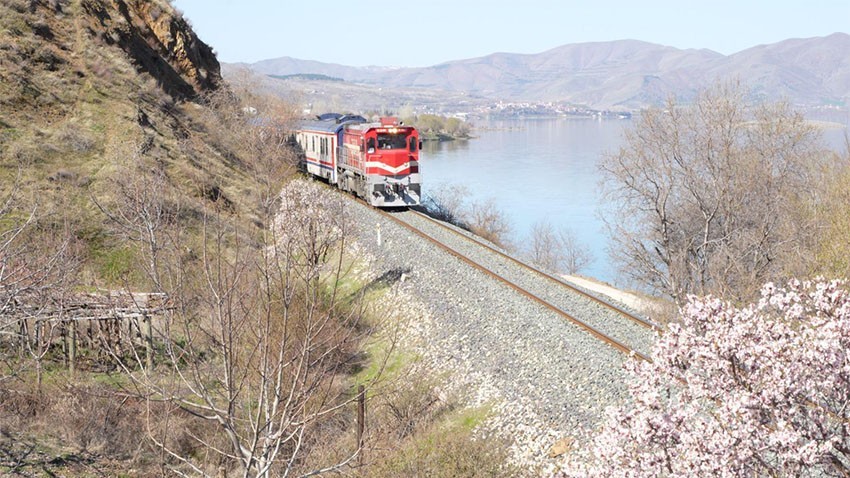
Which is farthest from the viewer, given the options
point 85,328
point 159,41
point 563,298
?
point 159,41

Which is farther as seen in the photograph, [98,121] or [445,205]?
[445,205]

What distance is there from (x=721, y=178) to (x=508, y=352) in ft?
70.0

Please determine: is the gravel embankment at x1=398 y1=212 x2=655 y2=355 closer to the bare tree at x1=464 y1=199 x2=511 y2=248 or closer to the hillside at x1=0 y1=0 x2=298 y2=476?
the hillside at x1=0 y1=0 x2=298 y2=476

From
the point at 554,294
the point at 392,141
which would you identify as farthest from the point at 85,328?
the point at 392,141

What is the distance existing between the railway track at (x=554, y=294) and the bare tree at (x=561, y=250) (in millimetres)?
25556

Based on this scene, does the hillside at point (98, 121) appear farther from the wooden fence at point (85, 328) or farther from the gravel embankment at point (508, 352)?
the gravel embankment at point (508, 352)

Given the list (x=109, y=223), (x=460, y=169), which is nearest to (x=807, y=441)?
(x=109, y=223)

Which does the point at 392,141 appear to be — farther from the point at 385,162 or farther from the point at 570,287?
the point at 570,287

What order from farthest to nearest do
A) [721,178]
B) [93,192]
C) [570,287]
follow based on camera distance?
[721,178], [93,192], [570,287]

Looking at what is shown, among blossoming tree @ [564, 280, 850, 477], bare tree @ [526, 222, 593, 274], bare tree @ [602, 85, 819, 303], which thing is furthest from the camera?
bare tree @ [526, 222, 593, 274]

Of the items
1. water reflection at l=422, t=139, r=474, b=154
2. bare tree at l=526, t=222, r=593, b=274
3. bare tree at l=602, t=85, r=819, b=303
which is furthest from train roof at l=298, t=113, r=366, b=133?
water reflection at l=422, t=139, r=474, b=154

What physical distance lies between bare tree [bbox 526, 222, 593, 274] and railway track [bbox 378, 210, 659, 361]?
83.8ft

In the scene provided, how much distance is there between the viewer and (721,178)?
105 ft

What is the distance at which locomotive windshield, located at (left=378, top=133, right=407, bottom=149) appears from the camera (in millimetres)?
31406
